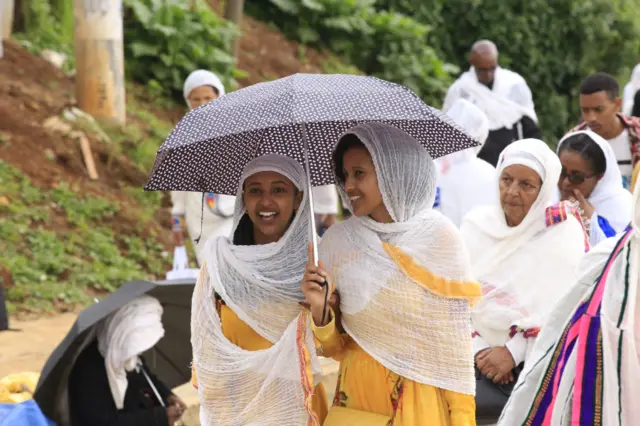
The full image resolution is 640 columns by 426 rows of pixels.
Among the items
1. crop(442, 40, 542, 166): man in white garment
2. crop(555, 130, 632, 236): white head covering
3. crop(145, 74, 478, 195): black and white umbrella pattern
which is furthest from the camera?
crop(442, 40, 542, 166): man in white garment

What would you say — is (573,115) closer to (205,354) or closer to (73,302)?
(73,302)

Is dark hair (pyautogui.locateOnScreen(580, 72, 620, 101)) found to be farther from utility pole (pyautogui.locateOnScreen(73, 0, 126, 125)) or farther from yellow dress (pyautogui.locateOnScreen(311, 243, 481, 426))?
utility pole (pyautogui.locateOnScreen(73, 0, 126, 125))

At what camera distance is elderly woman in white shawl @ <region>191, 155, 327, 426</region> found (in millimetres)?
3859

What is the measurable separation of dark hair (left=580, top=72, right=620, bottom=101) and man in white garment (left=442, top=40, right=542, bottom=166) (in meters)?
1.91

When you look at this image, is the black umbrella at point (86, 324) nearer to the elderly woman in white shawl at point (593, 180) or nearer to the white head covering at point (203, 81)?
the elderly woman in white shawl at point (593, 180)

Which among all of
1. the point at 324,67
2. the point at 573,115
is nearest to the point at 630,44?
the point at 573,115

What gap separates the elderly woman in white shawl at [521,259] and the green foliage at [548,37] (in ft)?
37.5

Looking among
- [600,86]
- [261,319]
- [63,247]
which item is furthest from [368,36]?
[261,319]

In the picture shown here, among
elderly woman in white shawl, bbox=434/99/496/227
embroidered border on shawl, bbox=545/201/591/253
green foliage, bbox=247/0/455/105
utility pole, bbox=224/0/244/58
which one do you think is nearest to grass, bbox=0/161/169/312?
elderly woman in white shawl, bbox=434/99/496/227

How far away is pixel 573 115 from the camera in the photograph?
17438 mm

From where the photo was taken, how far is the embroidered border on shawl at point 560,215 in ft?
16.3

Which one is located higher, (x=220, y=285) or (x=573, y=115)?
(x=573, y=115)

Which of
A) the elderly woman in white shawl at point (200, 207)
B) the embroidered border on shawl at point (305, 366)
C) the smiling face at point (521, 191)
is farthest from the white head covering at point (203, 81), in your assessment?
the embroidered border on shawl at point (305, 366)

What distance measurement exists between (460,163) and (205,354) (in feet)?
12.6
